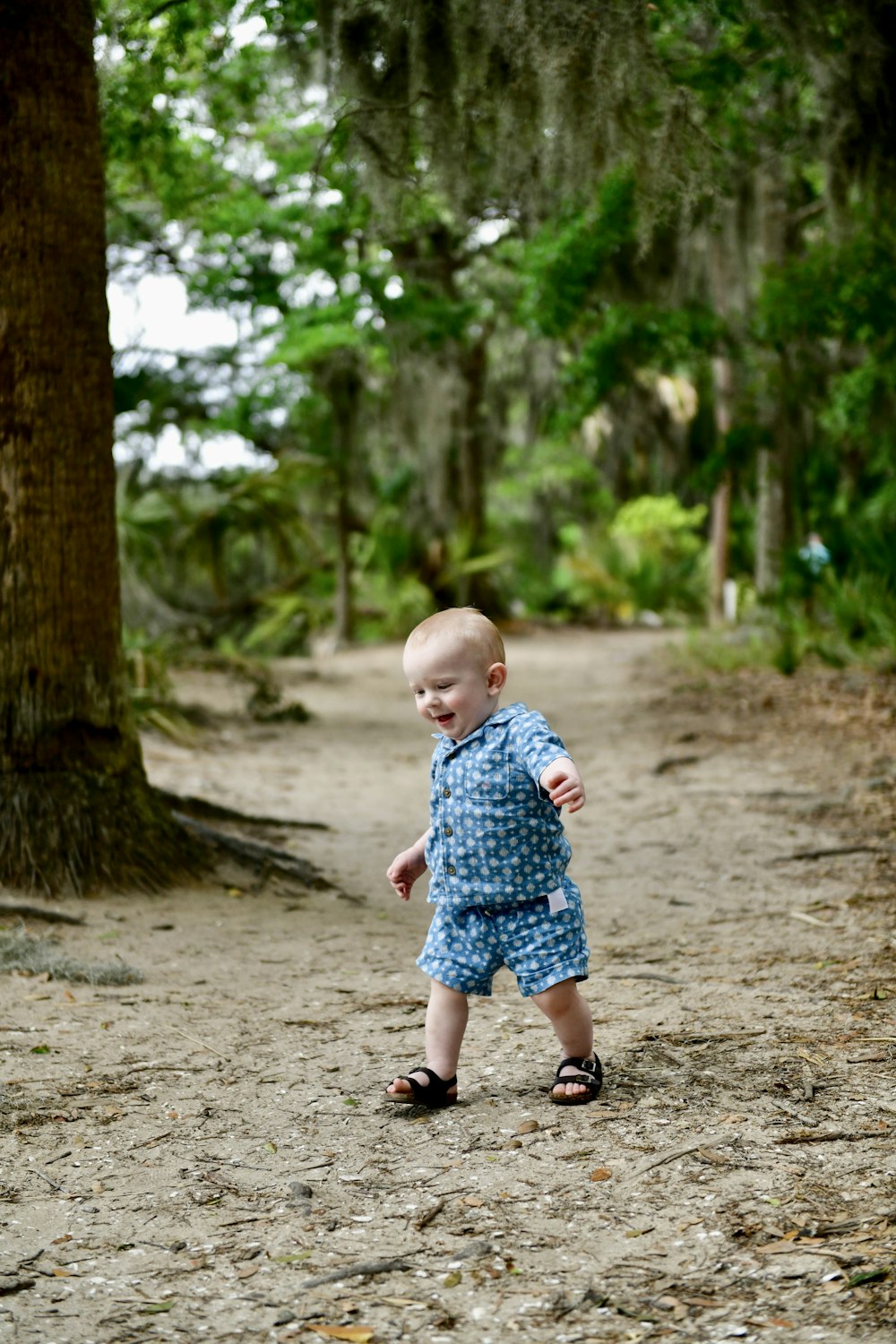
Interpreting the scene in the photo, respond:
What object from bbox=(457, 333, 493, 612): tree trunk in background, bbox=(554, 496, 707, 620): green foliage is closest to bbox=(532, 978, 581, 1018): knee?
bbox=(457, 333, 493, 612): tree trunk in background

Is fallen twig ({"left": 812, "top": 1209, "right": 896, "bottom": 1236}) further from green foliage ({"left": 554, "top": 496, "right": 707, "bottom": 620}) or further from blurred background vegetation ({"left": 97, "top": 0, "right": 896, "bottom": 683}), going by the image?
green foliage ({"left": 554, "top": 496, "right": 707, "bottom": 620})

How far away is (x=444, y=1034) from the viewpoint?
3297mm

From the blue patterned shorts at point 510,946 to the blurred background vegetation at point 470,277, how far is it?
13.8ft

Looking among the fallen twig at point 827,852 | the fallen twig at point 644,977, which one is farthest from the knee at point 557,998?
the fallen twig at point 827,852

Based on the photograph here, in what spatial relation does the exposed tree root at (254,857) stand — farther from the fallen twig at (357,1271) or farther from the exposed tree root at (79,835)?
the fallen twig at (357,1271)

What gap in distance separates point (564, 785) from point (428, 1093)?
0.89 metres

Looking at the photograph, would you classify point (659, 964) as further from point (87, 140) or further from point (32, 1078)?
point (87, 140)

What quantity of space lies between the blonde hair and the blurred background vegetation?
12.2ft

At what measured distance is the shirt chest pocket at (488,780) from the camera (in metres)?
3.28

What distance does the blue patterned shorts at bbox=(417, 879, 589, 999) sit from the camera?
128 inches

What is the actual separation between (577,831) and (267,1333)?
5016 mm

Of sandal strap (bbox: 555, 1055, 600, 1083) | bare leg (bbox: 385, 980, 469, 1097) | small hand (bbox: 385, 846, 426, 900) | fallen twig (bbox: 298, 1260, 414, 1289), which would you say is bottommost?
fallen twig (bbox: 298, 1260, 414, 1289)

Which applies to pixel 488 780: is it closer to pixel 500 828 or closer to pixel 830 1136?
pixel 500 828

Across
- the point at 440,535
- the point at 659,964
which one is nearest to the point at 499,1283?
the point at 659,964
